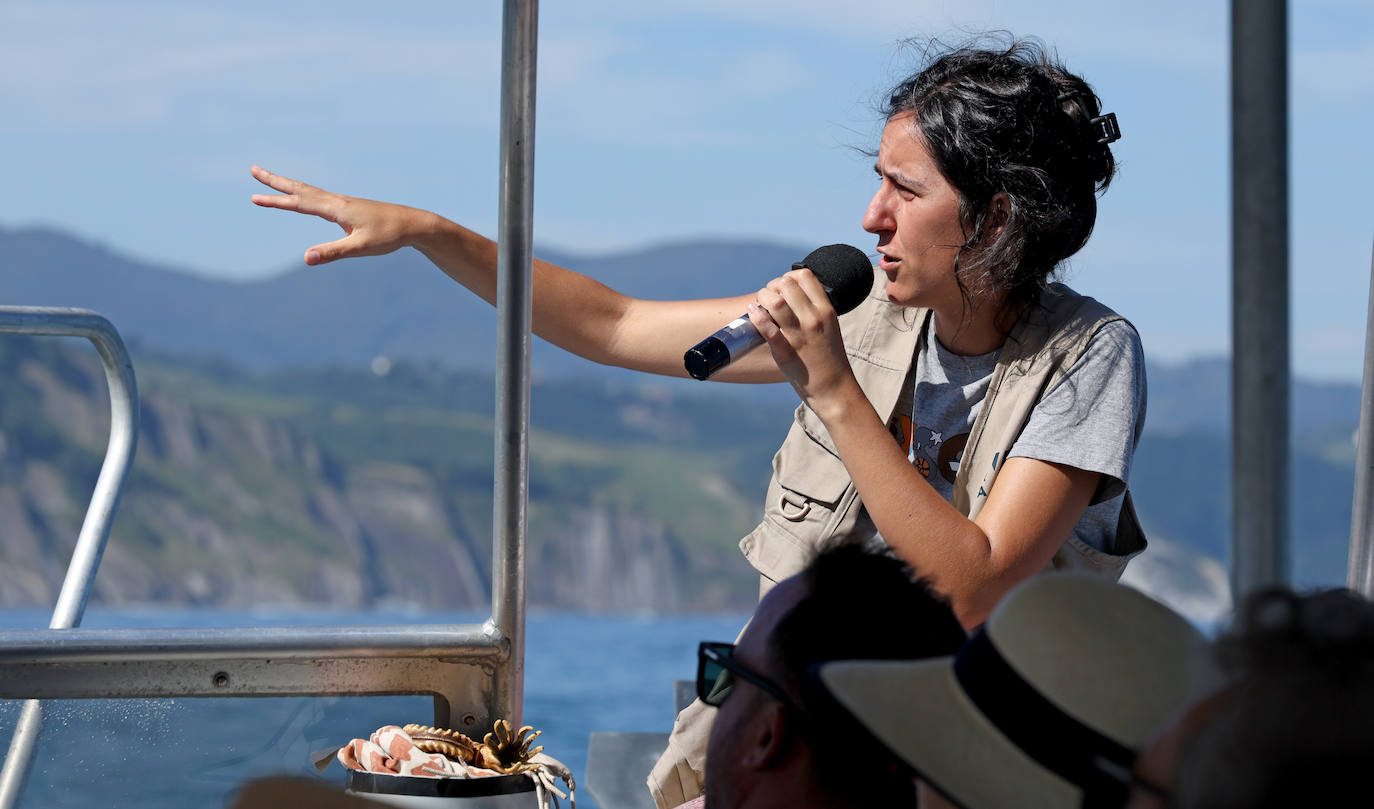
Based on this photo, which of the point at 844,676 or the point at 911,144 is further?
the point at 911,144

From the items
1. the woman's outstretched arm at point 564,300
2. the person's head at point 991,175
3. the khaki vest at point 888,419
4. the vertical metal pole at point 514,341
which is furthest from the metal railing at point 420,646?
the person's head at point 991,175

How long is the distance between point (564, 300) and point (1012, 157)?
0.72 metres

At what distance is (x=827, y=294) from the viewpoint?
1.92 m

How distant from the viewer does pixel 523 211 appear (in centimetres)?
197

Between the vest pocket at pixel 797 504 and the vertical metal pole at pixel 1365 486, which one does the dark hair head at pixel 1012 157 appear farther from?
the vertical metal pole at pixel 1365 486

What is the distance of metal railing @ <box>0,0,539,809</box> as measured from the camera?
6.26ft

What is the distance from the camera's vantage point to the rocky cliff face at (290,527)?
54.9 m

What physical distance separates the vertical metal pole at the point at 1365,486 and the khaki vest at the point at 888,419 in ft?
1.53

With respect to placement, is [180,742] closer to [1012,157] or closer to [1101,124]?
[1012,157]

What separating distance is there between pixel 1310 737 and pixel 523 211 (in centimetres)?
147

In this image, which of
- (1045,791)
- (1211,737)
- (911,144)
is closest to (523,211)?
(911,144)

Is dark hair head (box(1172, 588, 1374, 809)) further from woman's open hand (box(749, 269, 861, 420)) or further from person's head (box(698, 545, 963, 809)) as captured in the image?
woman's open hand (box(749, 269, 861, 420))

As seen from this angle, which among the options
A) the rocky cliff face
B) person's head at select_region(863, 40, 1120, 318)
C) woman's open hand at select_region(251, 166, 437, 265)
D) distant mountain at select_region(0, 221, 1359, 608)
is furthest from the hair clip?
the rocky cliff face

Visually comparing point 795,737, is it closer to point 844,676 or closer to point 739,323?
point 844,676
